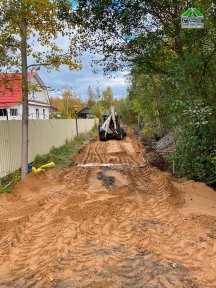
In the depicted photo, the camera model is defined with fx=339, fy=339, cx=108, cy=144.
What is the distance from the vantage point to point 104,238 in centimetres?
591

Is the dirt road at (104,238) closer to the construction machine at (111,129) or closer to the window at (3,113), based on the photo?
the construction machine at (111,129)

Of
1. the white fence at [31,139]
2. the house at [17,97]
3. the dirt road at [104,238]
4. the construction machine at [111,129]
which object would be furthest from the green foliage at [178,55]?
the construction machine at [111,129]

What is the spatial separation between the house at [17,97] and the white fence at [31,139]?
2.73 feet

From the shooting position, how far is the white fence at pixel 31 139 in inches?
424

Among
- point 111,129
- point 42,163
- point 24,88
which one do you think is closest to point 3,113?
point 111,129

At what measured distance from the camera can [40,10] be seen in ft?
29.8

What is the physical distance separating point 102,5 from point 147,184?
5.66 meters

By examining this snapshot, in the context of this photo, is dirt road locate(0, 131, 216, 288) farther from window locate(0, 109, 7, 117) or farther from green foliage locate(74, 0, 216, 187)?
window locate(0, 109, 7, 117)

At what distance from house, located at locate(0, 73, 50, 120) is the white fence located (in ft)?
2.73

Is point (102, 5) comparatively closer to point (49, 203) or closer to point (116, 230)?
point (49, 203)

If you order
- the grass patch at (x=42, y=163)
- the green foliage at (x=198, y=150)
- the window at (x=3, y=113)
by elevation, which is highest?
the window at (x=3, y=113)

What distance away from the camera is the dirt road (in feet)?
14.8

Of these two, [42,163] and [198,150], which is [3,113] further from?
[198,150]

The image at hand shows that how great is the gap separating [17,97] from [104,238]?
21281 millimetres
